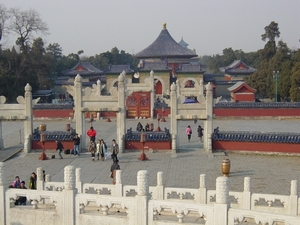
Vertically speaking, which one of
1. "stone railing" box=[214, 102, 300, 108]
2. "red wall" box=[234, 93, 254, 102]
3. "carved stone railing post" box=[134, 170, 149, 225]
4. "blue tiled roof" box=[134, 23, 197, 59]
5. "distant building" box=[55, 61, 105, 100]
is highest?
"blue tiled roof" box=[134, 23, 197, 59]

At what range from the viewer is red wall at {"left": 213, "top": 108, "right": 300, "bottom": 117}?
120 ft

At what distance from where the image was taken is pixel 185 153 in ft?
72.7

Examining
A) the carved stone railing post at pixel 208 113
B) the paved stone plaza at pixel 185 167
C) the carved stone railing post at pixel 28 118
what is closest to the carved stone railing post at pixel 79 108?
the paved stone plaza at pixel 185 167

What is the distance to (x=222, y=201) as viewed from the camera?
307 inches

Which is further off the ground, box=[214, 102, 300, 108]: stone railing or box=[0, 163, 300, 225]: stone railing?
box=[214, 102, 300, 108]: stone railing

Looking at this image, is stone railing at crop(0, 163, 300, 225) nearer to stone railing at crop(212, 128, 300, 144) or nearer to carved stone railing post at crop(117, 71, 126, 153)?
stone railing at crop(212, 128, 300, 144)

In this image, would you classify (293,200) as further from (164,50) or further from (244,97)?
(164,50)

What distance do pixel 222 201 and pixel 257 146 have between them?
48.7 feet

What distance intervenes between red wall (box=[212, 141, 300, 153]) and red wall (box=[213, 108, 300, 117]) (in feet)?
50.2

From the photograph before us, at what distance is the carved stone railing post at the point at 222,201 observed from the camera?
771cm

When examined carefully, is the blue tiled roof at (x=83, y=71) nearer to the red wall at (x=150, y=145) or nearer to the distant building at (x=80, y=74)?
the distant building at (x=80, y=74)

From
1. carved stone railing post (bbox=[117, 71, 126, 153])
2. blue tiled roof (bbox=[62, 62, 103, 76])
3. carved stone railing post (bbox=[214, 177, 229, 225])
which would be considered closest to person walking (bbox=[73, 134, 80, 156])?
carved stone railing post (bbox=[117, 71, 126, 153])

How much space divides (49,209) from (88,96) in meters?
13.5

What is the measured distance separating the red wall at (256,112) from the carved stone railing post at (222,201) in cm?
3019
